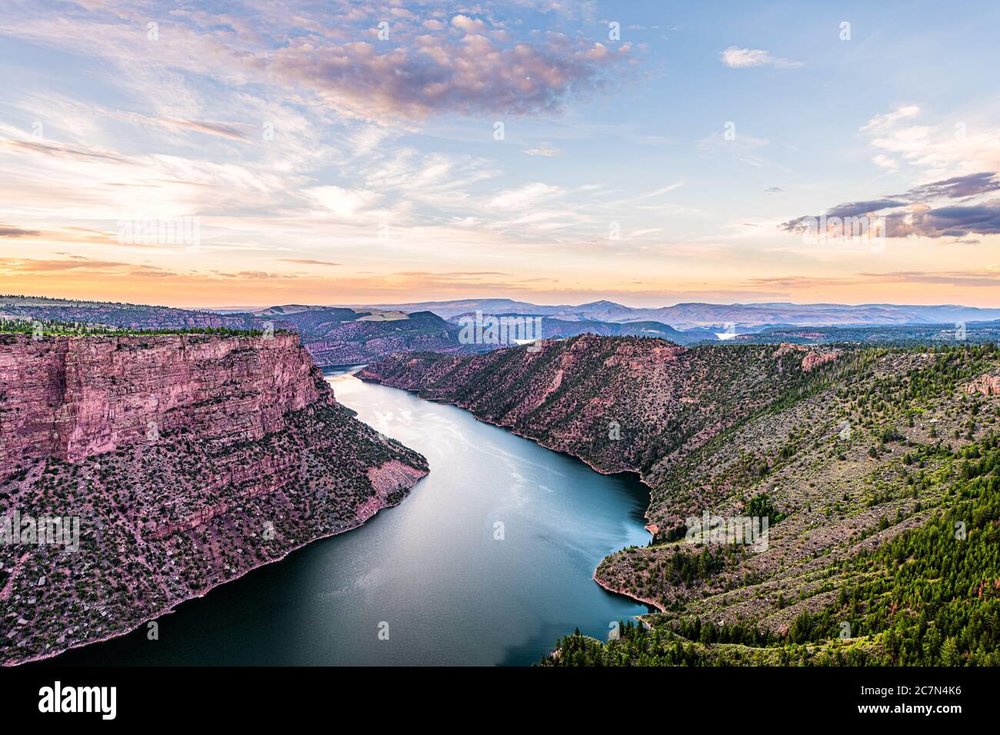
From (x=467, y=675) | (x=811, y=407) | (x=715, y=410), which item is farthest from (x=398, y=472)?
(x=467, y=675)

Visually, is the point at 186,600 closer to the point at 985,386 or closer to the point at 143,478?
the point at 143,478

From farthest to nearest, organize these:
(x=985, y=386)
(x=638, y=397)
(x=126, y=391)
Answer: (x=638, y=397) < (x=126, y=391) < (x=985, y=386)

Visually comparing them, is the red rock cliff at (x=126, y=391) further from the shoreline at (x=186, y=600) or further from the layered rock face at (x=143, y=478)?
the shoreline at (x=186, y=600)

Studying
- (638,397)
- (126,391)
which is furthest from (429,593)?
(638,397)

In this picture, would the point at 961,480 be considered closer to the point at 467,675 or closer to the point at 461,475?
the point at 467,675

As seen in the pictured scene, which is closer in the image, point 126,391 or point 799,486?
point 799,486

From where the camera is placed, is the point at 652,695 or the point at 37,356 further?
the point at 37,356

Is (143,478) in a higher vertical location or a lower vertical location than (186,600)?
higher
